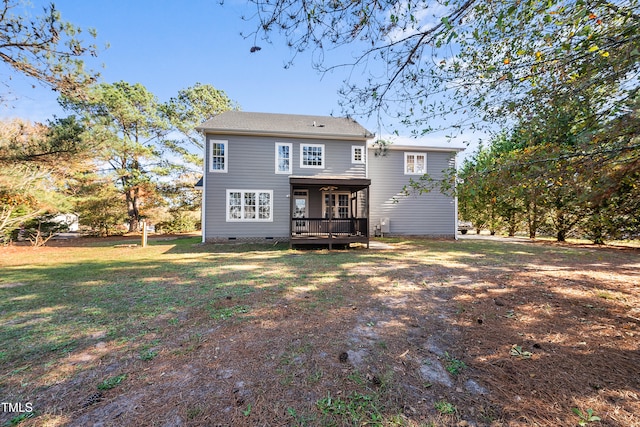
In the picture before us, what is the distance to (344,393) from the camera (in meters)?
1.97

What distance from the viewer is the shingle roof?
1188cm

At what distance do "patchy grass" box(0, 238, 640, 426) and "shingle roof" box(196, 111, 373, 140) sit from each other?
343 inches

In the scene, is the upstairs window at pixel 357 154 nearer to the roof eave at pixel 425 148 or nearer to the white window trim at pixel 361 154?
the white window trim at pixel 361 154

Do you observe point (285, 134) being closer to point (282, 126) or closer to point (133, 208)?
point (282, 126)

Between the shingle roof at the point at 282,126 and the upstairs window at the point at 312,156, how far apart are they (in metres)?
0.55

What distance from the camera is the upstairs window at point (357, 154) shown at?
42.8ft

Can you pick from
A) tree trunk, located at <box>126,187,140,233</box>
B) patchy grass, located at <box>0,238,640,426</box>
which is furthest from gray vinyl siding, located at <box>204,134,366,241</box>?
tree trunk, located at <box>126,187,140,233</box>

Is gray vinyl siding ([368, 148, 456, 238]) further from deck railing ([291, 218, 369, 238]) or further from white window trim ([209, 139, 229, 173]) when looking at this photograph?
white window trim ([209, 139, 229, 173])

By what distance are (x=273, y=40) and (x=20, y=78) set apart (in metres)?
6.70

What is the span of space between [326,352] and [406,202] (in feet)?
42.1

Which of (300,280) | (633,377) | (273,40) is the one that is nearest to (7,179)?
(300,280)

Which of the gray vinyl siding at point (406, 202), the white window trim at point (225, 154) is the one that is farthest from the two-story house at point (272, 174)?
the gray vinyl siding at point (406, 202)

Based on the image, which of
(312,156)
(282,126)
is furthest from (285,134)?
(312,156)

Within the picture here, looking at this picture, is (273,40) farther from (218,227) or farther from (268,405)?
(218,227)
